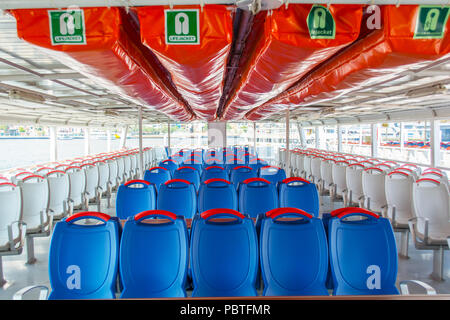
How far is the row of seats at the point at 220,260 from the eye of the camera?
2303 millimetres

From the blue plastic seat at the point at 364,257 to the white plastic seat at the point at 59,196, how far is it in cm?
496

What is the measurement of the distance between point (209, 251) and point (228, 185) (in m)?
2.21

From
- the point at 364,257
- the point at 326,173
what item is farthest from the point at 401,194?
the point at 364,257

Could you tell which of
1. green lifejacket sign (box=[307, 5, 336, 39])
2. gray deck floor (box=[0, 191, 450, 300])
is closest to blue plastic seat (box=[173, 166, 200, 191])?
gray deck floor (box=[0, 191, 450, 300])

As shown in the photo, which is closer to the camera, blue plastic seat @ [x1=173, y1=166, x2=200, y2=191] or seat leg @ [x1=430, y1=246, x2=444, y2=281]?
seat leg @ [x1=430, y1=246, x2=444, y2=281]

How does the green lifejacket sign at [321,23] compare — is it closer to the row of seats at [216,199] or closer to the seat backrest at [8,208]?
the row of seats at [216,199]

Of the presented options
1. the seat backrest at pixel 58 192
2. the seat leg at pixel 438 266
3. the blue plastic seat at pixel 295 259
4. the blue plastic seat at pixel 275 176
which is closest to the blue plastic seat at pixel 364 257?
the blue plastic seat at pixel 295 259

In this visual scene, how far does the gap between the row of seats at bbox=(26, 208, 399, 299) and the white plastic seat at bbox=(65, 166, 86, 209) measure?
4.25 meters

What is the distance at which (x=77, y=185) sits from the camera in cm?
632

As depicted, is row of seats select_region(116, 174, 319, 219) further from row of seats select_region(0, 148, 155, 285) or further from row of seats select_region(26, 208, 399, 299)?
row of seats select_region(26, 208, 399, 299)

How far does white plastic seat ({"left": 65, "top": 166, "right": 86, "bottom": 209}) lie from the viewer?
6152mm

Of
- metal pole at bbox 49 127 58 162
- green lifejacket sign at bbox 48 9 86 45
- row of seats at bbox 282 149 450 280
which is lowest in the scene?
row of seats at bbox 282 149 450 280

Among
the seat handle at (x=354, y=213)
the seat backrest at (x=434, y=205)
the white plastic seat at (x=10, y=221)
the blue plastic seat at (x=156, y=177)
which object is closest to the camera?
the seat handle at (x=354, y=213)
